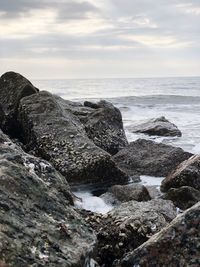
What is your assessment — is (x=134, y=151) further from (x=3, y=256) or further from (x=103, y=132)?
(x=3, y=256)

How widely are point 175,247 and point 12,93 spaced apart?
307 inches

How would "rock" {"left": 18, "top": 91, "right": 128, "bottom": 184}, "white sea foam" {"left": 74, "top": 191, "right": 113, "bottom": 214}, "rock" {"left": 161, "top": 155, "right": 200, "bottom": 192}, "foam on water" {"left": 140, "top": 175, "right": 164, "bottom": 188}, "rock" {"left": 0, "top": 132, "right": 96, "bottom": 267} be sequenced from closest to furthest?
"rock" {"left": 0, "top": 132, "right": 96, "bottom": 267} < "white sea foam" {"left": 74, "top": 191, "right": 113, "bottom": 214} < "rock" {"left": 161, "top": 155, "right": 200, "bottom": 192} < "rock" {"left": 18, "top": 91, "right": 128, "bottom": 184} < "foam on water" {"left": 140, "top": 175, "right": 164, "bottom": 188}

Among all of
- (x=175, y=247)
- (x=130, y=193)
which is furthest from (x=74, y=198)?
(x=175, y=247)

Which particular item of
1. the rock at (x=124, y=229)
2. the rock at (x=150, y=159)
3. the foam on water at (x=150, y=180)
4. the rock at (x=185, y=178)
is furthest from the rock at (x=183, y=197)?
the rock at (x=150, y=159)

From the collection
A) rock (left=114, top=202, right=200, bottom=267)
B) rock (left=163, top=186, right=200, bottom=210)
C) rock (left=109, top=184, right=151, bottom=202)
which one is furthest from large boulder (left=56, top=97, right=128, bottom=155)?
rock (left=114, top=202, right=200, bottom=267)

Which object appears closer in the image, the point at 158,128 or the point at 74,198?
the point at 74,198

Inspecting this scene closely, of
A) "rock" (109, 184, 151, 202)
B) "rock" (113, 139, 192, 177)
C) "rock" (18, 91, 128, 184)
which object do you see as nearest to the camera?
"rock" (109, 184, 151, 202)

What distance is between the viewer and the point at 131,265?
134 inches

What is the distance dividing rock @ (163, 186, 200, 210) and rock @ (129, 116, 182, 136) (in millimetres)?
8271

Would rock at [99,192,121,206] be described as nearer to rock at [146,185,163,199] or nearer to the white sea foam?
the white sea foam

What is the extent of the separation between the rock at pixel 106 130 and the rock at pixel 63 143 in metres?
0.77

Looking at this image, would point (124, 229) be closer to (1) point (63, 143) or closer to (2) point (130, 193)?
(2) point (130, 193)

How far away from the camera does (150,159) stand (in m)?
9.27

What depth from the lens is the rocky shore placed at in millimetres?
→ 3273
